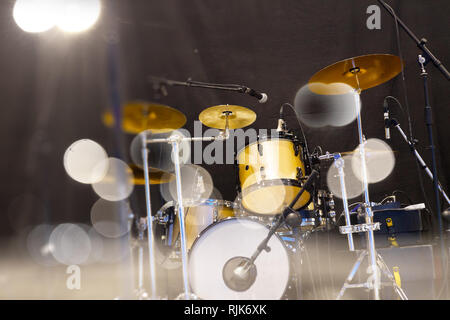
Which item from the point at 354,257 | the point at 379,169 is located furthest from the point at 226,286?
the point at 379,169

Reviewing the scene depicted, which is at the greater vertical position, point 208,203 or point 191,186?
point 191,186

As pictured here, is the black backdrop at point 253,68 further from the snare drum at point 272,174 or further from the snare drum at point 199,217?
the snare drum at point 272,174

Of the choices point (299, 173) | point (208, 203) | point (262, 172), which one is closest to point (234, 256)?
point (208, 203)

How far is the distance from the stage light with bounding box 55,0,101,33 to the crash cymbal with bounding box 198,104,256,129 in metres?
1.01

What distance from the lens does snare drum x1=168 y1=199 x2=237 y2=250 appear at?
8.25ft

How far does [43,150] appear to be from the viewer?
6.23 feet

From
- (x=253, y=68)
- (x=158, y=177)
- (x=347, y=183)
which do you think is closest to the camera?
(x=158, y=177)

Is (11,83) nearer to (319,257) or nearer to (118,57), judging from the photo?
(118,57)

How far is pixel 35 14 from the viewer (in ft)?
7.00

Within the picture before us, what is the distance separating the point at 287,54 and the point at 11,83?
2.07 metres

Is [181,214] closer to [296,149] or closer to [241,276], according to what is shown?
[241,276]

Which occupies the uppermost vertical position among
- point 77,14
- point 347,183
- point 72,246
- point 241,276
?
point 77,14

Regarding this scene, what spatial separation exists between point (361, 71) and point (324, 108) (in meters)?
0.99

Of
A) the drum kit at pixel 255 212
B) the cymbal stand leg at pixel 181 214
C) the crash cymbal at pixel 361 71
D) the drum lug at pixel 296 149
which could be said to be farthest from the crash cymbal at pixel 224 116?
the cymbal stand leg at pixel 181 214
